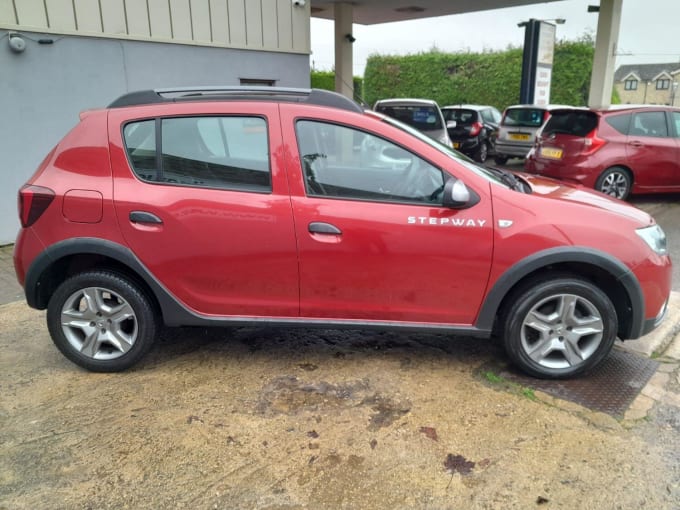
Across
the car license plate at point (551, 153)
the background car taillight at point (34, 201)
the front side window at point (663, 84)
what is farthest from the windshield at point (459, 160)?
the front side window at point (663, 84)

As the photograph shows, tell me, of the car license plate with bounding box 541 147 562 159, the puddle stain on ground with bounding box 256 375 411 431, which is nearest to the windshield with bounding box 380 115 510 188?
the puddle stain on ground with bounding box 256 375 411 431

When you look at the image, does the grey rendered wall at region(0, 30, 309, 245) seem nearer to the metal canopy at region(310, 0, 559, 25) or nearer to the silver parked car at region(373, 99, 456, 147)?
the silver parked car at region(373, 99, 456, 147)

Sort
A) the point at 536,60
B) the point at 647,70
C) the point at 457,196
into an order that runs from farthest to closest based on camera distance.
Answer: the point at 647,70, the point at 536,60, the point at 457,196

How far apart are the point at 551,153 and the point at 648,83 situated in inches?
3007

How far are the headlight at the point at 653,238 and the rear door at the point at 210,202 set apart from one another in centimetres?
212

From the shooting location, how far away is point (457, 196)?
310 centimetres

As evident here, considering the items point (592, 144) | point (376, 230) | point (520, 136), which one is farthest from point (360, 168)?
point (520, 136)

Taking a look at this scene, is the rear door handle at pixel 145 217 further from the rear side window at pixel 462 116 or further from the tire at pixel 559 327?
the rear side window at pixel 462 116

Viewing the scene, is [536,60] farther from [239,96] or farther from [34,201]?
[34,201]

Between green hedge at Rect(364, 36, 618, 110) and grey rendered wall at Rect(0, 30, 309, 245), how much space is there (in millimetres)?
15327

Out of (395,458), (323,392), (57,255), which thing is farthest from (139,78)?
(395,458)

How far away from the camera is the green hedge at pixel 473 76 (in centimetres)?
→ 1861

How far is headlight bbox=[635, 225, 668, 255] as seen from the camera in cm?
326

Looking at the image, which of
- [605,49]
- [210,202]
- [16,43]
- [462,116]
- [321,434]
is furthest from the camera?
[462,116]
